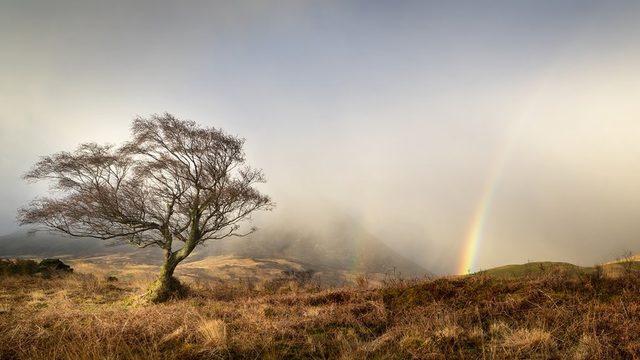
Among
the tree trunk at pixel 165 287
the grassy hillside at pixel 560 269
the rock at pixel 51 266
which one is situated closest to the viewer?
the grassy hillside at pixel 560 269

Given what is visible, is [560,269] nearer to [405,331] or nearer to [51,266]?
[405,331]

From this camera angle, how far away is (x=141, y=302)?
17297 mm

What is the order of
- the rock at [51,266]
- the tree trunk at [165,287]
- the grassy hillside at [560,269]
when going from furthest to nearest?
the rock at [51,266] < the tree trunk at [165,287] < the grassy hillside at [560,269]

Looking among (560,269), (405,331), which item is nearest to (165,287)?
(405,331)

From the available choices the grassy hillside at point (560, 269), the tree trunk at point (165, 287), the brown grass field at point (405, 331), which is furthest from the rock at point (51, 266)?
the grassy hillside at point (560, 269)

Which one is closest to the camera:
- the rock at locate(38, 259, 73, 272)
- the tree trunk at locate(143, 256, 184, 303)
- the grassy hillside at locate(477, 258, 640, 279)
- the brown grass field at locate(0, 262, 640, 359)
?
the brown grass field at locate(0, 262, 640, 359)

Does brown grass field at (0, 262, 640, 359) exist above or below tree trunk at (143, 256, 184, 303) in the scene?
above

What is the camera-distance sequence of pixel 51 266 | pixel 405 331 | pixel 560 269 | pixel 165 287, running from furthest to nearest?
pixel 51 266 → pixel 165 287 → pixel 560 269 → pixel 405 331

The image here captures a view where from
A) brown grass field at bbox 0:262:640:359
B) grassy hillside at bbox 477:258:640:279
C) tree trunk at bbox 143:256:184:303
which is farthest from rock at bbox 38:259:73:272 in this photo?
grassy hillside at bbox 477:258:640:279

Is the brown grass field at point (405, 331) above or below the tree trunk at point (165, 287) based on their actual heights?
above

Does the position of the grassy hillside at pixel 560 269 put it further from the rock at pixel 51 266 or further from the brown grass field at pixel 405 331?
the rock at pixel 51 266

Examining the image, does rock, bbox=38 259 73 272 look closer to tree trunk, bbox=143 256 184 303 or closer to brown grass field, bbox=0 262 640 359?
tree trunk, bbox=143 256 184 303

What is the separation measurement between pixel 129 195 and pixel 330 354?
19.3 meters

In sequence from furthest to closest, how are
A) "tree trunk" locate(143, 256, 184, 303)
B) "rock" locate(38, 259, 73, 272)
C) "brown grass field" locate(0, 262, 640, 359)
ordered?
"rock" locate(38, 259, 73, 272) < "tree trunk" locate(143, 256, 184, 303) < "brown grass field" locate(0, 262, 640, 359)
